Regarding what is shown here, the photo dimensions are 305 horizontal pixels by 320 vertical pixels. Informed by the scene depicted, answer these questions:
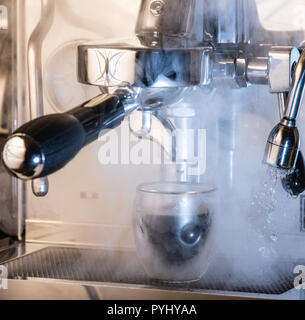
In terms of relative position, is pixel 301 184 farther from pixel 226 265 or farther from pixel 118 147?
pixel 118 147

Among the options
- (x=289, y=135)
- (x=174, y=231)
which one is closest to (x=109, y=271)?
(x=174, y=231)

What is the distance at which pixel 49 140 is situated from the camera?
363 mm

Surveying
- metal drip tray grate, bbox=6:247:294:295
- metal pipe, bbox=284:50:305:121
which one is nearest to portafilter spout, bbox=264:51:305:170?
metal pipe, bbox=284:50:305:121

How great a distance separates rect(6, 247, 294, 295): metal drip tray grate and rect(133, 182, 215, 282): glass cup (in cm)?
2

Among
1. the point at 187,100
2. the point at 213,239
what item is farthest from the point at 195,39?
the point at 213,239

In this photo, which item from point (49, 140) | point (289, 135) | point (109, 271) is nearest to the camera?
point (49, 140)

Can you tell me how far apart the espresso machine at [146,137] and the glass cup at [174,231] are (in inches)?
0.6

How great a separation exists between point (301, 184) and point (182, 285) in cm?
16

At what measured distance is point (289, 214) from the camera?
654 millimetres

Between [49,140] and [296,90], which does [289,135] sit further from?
[49,140]

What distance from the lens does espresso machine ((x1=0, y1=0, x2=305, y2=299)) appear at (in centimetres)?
48

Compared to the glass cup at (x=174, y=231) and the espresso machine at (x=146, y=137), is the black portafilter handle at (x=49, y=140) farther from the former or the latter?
the glass cup at (x=174, y=231)

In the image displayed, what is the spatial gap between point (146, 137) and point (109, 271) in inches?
6.3

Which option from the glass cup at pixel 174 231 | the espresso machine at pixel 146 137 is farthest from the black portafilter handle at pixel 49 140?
the glass cup at pixel 174 231
